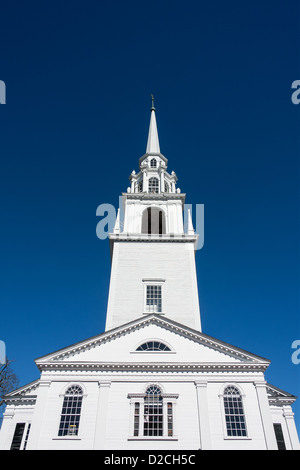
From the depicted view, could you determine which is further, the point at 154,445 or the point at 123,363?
the point at 123,363

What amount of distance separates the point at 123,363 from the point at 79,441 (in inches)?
169

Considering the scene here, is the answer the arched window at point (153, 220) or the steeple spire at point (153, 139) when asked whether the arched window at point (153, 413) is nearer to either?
the arched window at point (153, 220)

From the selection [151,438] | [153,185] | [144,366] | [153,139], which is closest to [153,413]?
[151,438]

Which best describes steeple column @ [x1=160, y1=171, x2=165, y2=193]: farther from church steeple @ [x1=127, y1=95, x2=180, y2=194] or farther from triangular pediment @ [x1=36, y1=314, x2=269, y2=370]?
triangular pediment @ [x1=36, y1=314, x2=269, y2=370]

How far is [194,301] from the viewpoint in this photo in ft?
86.8

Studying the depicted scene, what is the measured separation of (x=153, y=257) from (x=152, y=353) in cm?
980

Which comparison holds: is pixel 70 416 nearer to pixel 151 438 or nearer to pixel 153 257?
pixel 151 438

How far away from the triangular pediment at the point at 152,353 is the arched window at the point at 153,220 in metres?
12.2

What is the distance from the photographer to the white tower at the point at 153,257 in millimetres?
26219

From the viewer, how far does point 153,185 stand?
36.2m

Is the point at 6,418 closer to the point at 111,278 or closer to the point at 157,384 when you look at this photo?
the point at 157,384
